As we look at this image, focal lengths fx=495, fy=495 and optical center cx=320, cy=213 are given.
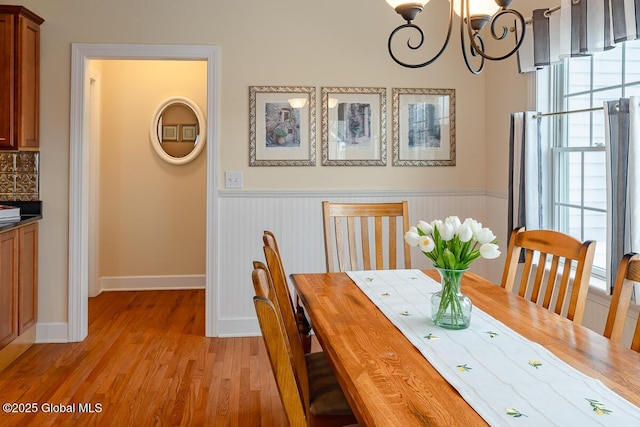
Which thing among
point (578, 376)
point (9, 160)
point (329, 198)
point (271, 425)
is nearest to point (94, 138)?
point (9, 160)

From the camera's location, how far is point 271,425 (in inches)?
95.1

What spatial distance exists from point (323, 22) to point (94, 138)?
2.56 m

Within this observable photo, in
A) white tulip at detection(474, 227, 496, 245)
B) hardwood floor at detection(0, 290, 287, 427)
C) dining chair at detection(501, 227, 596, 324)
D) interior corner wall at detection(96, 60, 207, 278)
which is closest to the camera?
white tulip at detection(474, 227, 496, 245)

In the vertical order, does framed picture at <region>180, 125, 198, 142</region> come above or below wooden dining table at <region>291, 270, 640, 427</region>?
above

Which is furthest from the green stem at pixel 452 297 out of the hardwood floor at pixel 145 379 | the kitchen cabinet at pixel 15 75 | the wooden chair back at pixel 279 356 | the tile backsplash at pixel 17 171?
the tile backsplash at pixel 17 171

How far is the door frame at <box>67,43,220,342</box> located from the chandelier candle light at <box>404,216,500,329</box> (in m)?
2.39

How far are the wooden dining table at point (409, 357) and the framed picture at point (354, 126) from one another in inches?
76.0

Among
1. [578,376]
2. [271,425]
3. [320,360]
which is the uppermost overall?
[578,376]

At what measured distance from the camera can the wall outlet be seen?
372 cm

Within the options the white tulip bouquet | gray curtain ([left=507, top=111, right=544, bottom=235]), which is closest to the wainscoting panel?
gray curtain ([left=507, top=111, right=544, bottom=235])

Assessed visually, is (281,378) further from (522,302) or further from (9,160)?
(9,160)

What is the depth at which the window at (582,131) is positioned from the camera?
2.52 m

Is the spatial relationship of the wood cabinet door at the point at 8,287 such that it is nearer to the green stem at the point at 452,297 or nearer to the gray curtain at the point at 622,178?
the green stem at the point at 452,297

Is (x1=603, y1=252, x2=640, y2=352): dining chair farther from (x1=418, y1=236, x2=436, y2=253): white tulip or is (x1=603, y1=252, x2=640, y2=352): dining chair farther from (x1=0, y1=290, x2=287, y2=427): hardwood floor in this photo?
(x1=0, y1=290, x2=287, y2=427): hardwood floor
